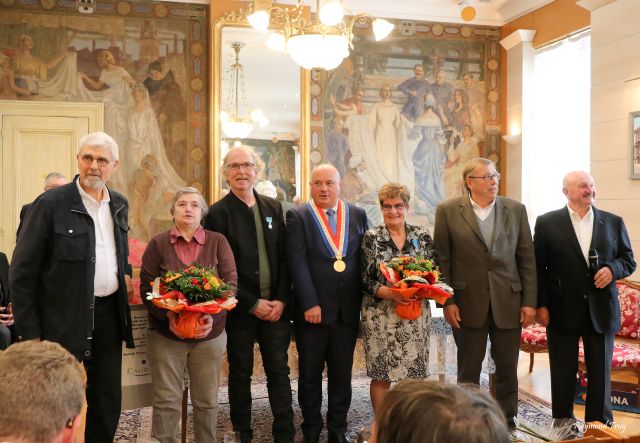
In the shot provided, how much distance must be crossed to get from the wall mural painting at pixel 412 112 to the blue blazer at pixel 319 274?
14.3 ft

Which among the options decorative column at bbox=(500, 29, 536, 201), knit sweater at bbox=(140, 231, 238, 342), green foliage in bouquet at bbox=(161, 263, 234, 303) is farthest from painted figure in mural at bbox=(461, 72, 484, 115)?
green foliage in bouquet at bbox=(161, 263, 234, 303)

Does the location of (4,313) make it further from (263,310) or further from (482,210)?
(482,210)

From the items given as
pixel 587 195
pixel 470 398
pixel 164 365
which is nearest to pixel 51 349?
pixel 470 398

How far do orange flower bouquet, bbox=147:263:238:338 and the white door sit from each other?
489 centimetres

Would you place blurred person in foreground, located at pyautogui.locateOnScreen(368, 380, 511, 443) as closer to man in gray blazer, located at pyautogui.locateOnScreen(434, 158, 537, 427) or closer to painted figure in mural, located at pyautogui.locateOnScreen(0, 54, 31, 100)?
man in gray blazer, located at pyautogui.locateOnScreen(434, 158, 537, 427)

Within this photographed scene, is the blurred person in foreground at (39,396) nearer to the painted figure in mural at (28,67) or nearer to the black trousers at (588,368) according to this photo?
the black trousers at (588,368)

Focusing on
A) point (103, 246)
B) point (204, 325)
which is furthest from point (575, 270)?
point (103, 246)

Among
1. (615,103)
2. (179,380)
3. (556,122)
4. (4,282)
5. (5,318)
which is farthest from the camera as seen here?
(556,122)

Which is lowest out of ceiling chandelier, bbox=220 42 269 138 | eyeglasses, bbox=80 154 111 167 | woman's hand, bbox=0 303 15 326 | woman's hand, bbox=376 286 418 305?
woman's hand, bbox=0 303 15 326

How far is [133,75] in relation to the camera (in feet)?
25.6

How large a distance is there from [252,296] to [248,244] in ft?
1.04

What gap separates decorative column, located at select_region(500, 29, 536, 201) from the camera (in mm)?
8461

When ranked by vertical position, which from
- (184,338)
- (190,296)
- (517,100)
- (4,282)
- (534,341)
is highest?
(517,100)

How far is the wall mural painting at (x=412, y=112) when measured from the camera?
8.41 meters
